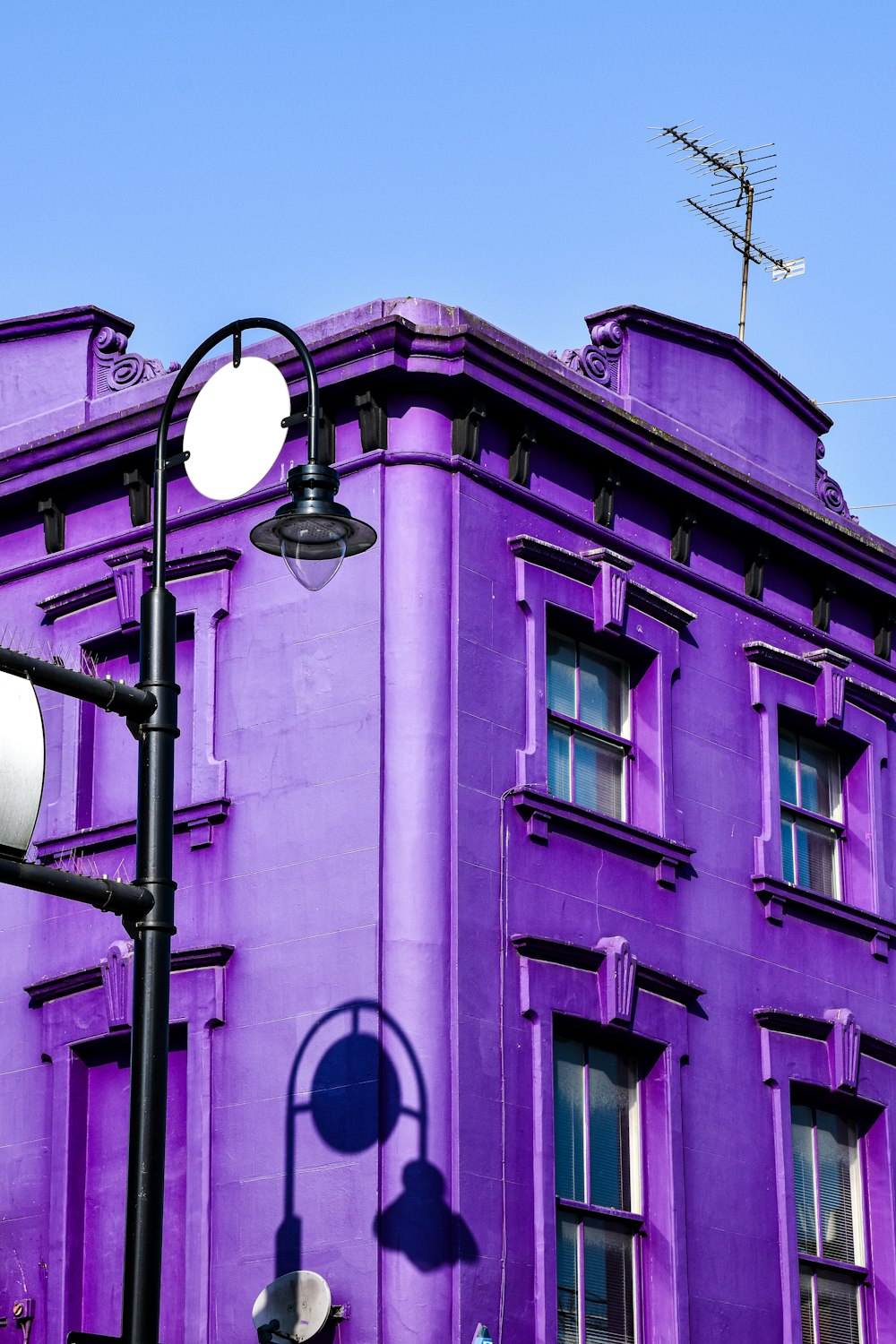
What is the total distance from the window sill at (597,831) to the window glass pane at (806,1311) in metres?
3.28

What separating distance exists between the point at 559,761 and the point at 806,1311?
4727 millimetres

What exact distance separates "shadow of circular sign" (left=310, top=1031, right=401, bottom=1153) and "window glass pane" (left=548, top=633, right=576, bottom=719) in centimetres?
346

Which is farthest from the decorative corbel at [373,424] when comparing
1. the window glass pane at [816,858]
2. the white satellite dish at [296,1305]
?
the white satellite dish at [296,1305]

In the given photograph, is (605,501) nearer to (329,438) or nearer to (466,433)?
(466,433)

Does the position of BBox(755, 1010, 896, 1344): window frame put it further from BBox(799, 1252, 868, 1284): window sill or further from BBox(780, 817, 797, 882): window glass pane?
BBox(780, 817, 797, 882): window glass pane

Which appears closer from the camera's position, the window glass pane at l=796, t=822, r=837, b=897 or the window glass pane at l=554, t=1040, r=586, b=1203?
the window glass pane at l=554, t=1040, r=586, b=1203

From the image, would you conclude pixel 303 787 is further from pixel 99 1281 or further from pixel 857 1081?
pixel 857 1081

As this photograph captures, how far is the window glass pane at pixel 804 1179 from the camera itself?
18359 millimetres

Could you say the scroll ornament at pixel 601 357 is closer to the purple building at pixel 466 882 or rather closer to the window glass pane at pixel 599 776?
the purple building at pixel 466 882

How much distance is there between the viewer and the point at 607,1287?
653 inches

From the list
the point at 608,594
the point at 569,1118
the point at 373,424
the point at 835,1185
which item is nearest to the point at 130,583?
the point at 373,424

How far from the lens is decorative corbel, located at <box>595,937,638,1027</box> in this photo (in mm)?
16922

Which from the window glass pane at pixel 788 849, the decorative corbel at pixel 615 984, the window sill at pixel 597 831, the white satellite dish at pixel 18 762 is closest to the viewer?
the white satellite dish at pixel 18 762

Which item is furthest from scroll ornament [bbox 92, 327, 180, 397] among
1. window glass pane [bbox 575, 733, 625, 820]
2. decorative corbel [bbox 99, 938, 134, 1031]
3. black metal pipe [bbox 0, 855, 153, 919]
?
black metal pipe [bbox 0, 855, 153, 919]
